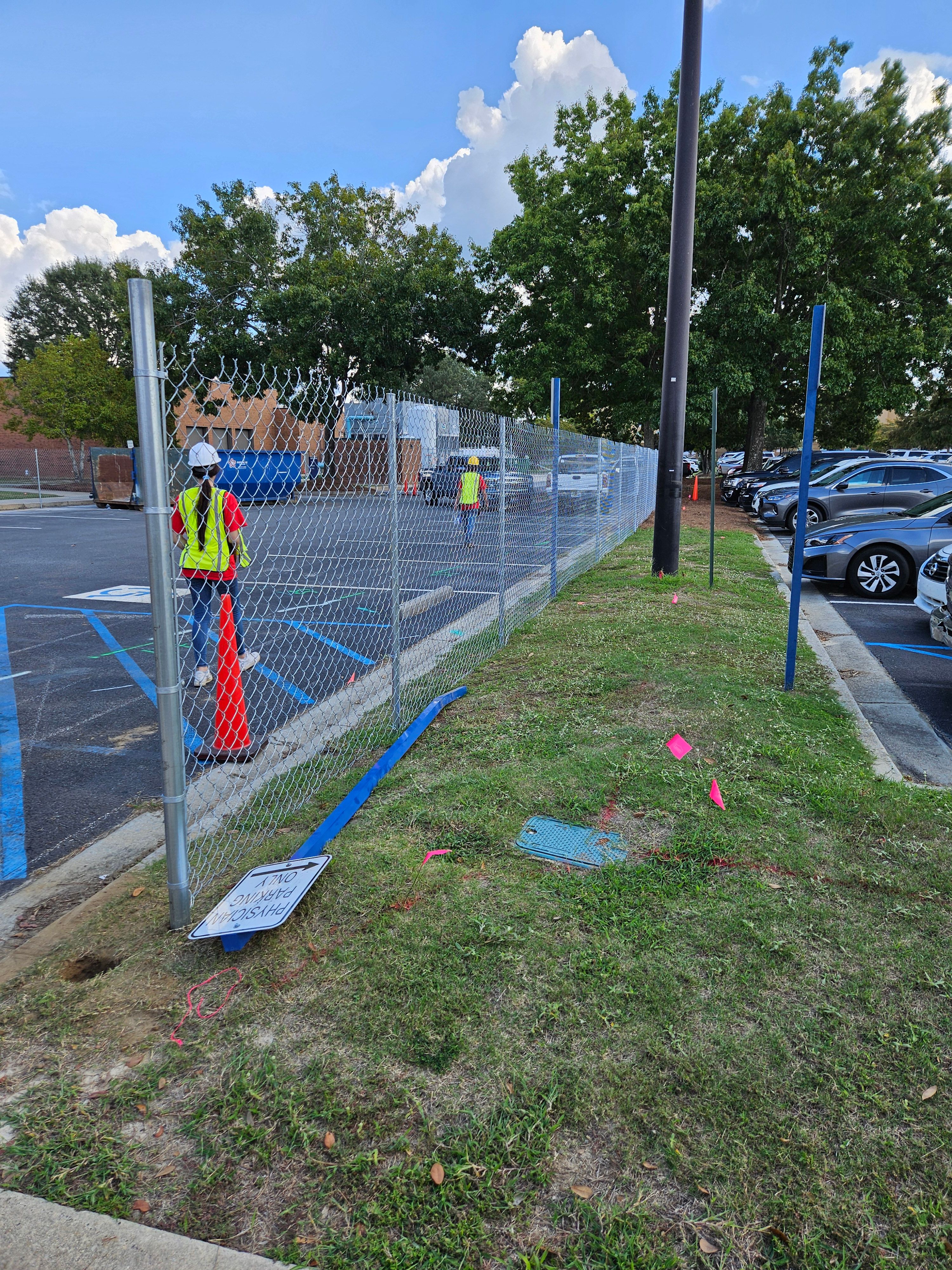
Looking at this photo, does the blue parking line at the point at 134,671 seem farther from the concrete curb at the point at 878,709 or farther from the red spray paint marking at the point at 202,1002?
the concrete curb at the point at 878,709

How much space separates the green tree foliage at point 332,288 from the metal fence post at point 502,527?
81.1 ft

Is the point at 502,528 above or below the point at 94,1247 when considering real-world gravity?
above

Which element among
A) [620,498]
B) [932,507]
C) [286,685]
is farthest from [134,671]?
[620,498]

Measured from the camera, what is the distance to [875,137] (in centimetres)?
2372

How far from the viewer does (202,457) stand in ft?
17.0

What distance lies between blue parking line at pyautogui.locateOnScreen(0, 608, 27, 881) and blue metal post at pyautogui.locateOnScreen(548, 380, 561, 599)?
227 inches

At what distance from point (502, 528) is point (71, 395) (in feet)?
118

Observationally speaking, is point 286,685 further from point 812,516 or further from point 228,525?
point 812,516

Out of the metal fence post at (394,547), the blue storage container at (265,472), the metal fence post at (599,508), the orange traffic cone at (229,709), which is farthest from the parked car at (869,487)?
the orange traffic cone at (229,709)

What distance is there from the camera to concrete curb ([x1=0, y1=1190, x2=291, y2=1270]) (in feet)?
6.25

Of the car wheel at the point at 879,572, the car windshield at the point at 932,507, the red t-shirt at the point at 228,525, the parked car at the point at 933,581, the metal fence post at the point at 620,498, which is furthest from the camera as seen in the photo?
the metal fence post at the point at 620,498

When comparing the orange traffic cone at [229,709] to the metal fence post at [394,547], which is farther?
the orange traffic cone at [229,709]

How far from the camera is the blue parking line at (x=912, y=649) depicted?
7.61 metres

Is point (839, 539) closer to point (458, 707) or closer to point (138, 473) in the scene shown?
point (458, 707)
